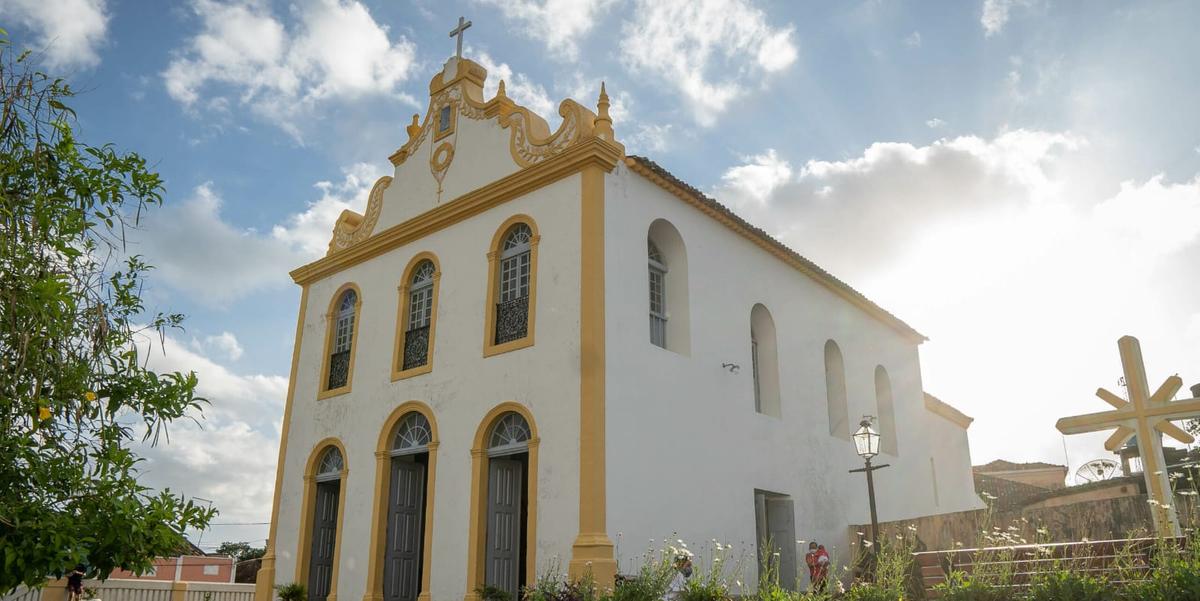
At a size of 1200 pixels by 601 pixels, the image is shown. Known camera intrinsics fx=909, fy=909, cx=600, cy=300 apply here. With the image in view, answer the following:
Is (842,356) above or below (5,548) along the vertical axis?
above

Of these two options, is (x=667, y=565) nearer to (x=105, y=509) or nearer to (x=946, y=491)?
(x=105, y=509)

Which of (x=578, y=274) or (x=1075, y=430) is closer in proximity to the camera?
(x=1075, y=430)

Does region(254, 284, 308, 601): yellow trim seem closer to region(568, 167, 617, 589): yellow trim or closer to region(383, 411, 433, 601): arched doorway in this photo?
region(383, 411, 433, 601): arched doorway

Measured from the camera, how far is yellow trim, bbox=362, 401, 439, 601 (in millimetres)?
13648

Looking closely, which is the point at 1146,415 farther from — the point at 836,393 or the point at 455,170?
the point at 455,170

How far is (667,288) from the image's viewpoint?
574 inches

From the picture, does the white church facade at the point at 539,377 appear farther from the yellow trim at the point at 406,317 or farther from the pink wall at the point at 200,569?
the pink wall at the point at 200,569

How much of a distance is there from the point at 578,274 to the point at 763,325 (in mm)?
4982

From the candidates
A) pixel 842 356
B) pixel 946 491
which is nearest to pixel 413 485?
pixel 842 356

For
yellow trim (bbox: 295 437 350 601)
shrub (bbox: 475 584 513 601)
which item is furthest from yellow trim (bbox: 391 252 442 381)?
shrub (bbox: 475 584 513 601)

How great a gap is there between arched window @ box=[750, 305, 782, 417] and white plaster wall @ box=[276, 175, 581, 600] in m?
4.38

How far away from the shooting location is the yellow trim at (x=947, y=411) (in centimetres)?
2305

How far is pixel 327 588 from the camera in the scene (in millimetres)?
15672

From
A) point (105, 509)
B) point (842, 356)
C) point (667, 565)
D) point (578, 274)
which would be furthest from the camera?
point (842, 356)
